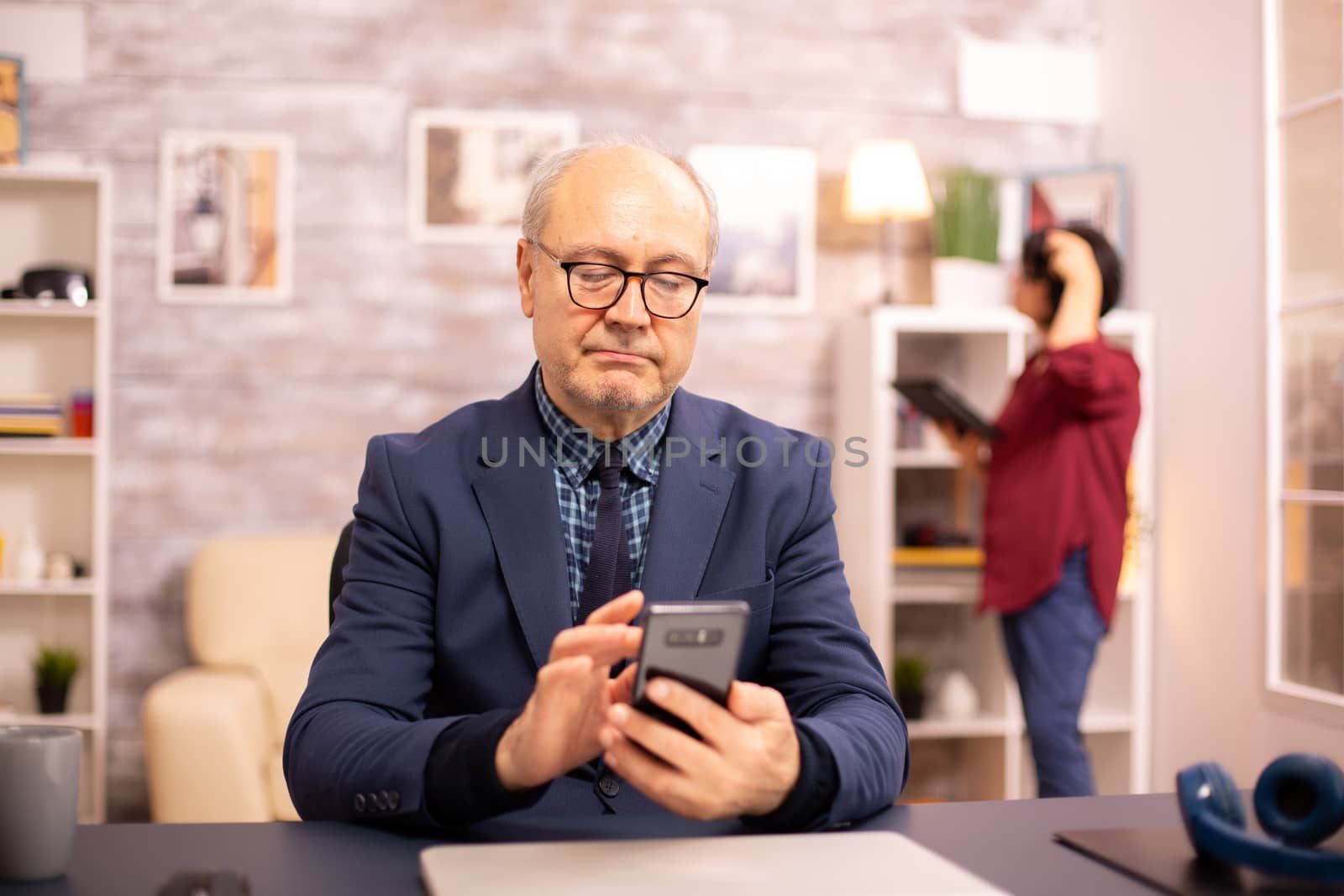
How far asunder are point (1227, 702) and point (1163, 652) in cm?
36

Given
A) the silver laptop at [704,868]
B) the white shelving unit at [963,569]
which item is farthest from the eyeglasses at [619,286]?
the white shelving unit at [963,569]

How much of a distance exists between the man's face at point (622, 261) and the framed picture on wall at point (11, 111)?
2.64 metres

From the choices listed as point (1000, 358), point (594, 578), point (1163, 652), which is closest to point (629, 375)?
point (594, 578)

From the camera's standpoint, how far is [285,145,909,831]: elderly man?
1.30m

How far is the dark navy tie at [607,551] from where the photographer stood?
1.46 metres

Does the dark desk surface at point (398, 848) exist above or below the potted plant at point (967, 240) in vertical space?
below

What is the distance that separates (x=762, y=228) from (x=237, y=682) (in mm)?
2029

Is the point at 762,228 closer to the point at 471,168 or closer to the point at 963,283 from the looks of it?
the point at 963,283

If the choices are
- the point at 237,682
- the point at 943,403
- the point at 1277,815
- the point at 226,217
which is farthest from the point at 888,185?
the point at 1277,815

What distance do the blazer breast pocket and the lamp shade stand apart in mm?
2484

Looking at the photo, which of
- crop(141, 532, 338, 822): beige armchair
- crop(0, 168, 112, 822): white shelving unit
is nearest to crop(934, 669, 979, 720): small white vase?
crop(141, 532, 338, 822): beige armchair

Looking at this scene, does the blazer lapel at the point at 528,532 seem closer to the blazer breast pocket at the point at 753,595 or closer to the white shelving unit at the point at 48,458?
the blazer breast pocket at the point at 753,595

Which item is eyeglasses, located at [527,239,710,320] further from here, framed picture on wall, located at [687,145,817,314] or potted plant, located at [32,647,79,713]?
potted plant, located at [32,647,79,713]

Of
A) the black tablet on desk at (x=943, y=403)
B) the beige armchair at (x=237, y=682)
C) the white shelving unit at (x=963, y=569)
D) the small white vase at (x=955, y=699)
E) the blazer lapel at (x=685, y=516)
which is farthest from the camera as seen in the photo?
the small white vase at (x=955, y=699)
